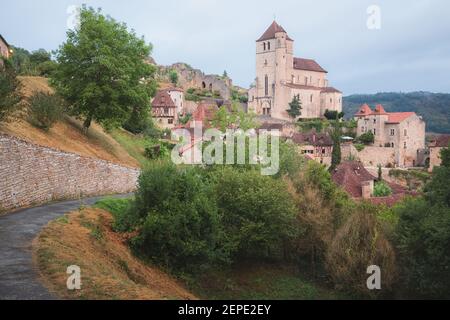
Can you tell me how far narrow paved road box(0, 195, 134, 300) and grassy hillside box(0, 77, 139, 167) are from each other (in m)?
5.31

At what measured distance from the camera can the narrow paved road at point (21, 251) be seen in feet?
32.7

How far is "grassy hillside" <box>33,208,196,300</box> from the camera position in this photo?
1062 cm

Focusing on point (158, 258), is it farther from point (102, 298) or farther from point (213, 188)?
point (102, 298)

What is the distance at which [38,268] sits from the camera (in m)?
11.5

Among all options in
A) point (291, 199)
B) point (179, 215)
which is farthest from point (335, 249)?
point (179, 215)

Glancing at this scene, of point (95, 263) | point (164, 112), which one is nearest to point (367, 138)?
point (164, 112)

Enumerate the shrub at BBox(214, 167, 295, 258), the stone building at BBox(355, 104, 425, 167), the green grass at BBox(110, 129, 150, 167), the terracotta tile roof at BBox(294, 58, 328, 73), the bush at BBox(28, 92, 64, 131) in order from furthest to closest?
1. the terracotta tile roof at BBox(294, 58, 328, 73)
2. the stone building at BBox(355, 104, 425, 167)
3. the green grass at BBox(110, 129, 150, 167)
4. the bush at BBox(28, 92, 64, 131)
5. the shrub at BBox(214, 167, 295, 258)

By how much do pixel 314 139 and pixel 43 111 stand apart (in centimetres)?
5133

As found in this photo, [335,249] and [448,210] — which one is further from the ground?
[448,210]

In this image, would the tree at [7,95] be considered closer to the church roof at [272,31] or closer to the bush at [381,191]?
the bush at [381,191]

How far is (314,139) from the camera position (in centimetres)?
7312

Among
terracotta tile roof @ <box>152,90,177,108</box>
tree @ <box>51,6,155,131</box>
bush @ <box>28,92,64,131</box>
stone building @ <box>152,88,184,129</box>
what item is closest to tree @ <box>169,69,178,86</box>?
stone building @ <box>152,88,184,129</box>

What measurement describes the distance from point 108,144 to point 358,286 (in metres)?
22.7

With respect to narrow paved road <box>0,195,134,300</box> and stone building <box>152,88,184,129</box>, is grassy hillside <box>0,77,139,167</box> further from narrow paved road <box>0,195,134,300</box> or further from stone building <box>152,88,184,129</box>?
stone building <box>152,88,184,129</box>
